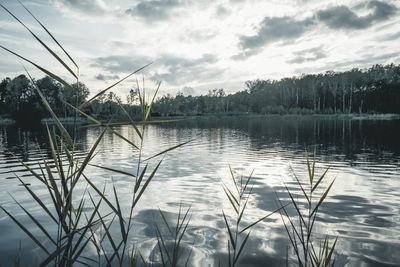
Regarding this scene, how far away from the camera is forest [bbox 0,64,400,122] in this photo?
109m

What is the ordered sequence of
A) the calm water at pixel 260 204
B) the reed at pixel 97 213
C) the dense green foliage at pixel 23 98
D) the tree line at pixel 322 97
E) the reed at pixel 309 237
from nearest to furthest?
the reed at pixel 97 213 → the reed at pixel 309 237 → the calm water at pixel 260 204 → the dense green foliage at pixel 23 98 → the tree line at pixel 322 97

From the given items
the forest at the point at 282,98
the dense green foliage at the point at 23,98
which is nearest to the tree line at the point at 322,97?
the forest at the point at 282,98

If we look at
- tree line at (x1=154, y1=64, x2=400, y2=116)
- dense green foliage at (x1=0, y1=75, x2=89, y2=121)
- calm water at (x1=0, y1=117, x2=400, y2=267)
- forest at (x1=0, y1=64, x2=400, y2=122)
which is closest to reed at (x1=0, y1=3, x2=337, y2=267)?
calm water at (x1=0, y1=117, x2=400, y2=267)

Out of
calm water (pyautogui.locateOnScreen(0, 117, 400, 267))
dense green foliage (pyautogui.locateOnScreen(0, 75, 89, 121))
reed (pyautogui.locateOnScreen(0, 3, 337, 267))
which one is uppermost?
dense green foliage (pyautogui.locateOnScreen(0, 75, 89, 121))

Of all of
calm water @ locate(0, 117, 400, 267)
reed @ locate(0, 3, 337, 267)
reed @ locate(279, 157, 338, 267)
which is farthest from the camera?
calm water @ locate(0, 117, 400, 267)

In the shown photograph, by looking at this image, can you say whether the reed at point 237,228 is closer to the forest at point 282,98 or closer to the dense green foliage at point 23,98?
the forest at point 282,98

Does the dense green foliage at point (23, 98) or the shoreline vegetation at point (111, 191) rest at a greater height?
the dense green foliage at point (23, 98)

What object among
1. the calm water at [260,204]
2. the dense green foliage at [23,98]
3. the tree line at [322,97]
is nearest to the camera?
the calm water at [260,204]

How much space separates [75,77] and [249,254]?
565 cm

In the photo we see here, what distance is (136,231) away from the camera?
834cm

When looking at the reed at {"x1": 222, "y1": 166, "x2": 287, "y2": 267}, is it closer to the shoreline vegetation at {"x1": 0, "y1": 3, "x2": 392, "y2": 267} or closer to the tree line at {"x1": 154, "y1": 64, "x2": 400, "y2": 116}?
the shoreline vegetation at {"x1": 0, "y1": 3, "x2": 392, "y2": 267}

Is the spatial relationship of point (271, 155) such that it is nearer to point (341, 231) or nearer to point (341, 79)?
point (341, 231)

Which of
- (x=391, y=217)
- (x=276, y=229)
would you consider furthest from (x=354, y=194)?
(x=276, y=229)

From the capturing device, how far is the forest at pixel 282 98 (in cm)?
10938
